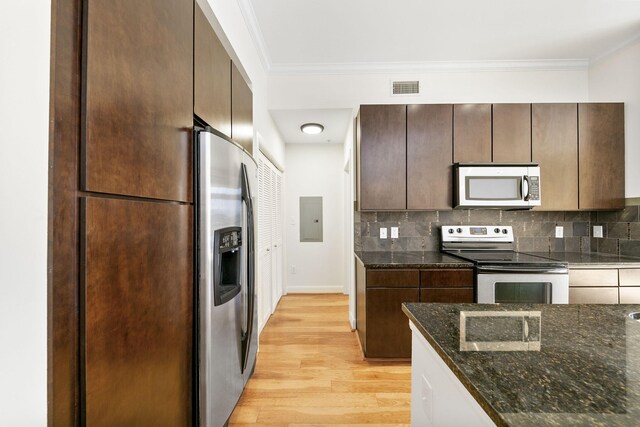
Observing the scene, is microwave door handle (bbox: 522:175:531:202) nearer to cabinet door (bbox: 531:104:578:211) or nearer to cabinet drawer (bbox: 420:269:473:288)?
cabinet door (bbox: 531:104:578:211)

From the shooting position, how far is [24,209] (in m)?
0.59

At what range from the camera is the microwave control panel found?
2818 mm

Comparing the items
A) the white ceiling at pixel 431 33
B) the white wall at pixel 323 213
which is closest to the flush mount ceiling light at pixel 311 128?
the white ceiling at pixel 431 33

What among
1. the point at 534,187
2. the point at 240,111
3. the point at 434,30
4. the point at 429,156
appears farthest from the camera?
the point at 429,156

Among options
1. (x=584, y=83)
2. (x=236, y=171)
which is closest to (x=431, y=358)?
(x=236, y=171)

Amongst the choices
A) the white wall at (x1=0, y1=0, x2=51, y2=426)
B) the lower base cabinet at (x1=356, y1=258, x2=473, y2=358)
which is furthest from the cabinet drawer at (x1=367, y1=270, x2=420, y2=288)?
the white wall at (x1=0, y1=0, x2=51, y2=426)

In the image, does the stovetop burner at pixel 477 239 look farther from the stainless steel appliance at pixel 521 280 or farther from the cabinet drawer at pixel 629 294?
the cabinet drawer at pixel 629 294

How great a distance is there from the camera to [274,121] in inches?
149

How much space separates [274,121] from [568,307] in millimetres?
3337

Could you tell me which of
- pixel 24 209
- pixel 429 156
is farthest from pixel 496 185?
pixel 24 209

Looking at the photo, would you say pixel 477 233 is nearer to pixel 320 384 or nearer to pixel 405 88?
pixel 405 88

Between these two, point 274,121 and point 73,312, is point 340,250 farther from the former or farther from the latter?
point 73,312

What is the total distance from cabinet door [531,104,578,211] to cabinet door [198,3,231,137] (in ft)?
9.14

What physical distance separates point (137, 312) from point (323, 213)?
13.8 feet
